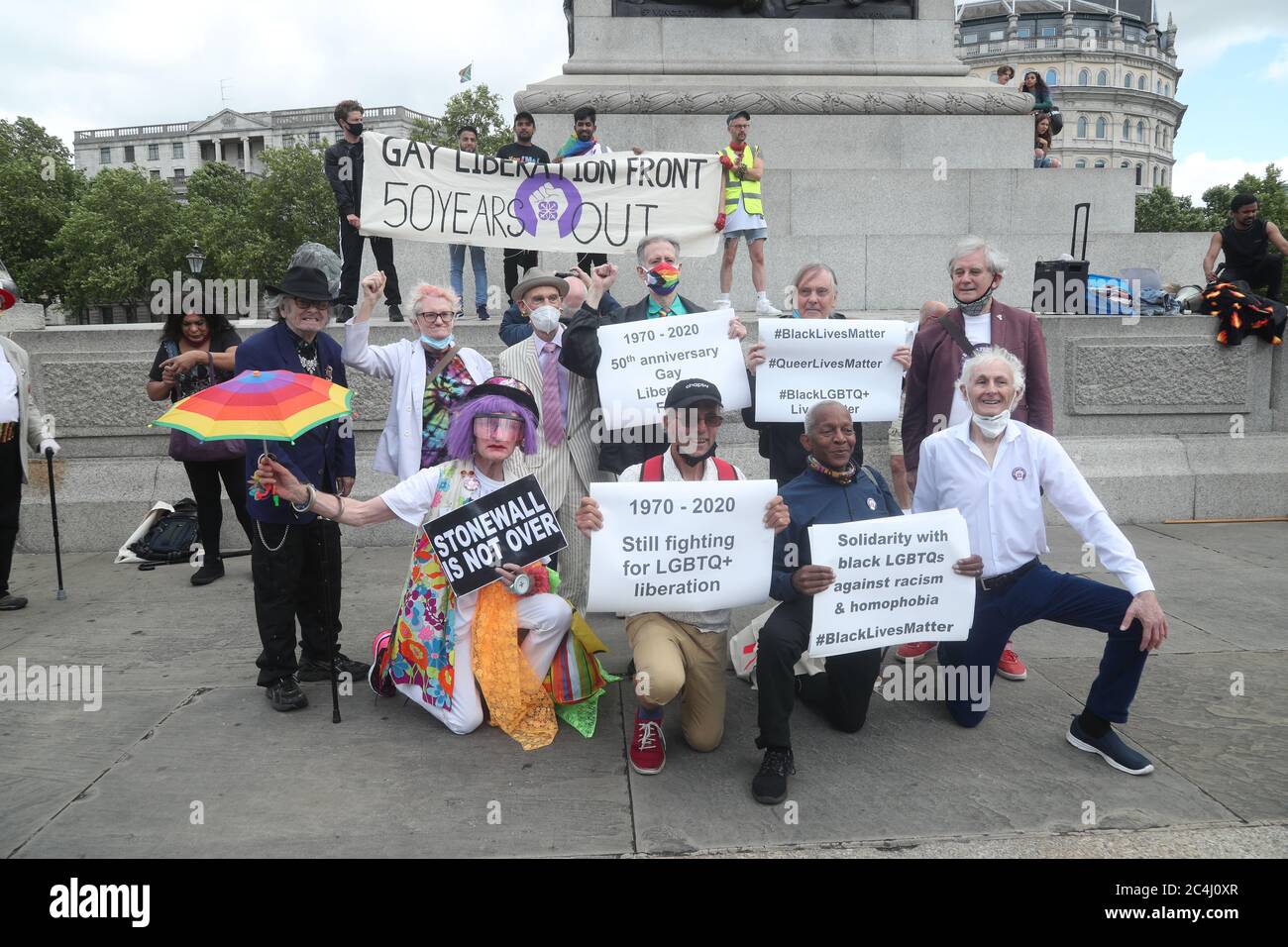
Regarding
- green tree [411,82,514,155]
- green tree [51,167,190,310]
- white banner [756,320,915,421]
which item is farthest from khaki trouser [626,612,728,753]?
green tree [51,167,190,310]

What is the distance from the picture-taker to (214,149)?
363 feet

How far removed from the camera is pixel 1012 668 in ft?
15.4

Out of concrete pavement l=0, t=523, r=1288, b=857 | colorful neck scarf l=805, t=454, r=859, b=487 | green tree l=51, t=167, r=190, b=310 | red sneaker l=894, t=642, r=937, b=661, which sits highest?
green tree l=51, t=167, r=190, b=310

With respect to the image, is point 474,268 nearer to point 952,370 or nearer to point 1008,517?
point 952,370

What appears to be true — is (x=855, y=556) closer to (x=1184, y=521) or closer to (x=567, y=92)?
(x=1184, y=521)

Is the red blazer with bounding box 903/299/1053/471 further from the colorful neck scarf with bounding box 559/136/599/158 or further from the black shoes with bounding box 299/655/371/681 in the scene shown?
the colorful neck scarf with bounding box 559/136/599/158

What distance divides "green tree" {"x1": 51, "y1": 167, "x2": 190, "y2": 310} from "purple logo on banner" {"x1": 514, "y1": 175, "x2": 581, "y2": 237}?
51.4 m

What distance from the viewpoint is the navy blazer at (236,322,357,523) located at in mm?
4398

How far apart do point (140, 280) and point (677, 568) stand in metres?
56.4

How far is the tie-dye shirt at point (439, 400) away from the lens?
4.90 m

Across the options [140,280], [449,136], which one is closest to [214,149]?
[140,280]

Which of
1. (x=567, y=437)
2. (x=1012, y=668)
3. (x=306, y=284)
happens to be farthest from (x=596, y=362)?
(x=1012, y=668)

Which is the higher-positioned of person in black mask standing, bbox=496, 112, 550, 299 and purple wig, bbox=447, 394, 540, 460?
person in black mask standing, bbox=496, 112, 550, 299

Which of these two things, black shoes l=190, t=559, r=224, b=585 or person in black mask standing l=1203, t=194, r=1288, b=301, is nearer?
black shoes l=190, t=559, r=224, b=585
